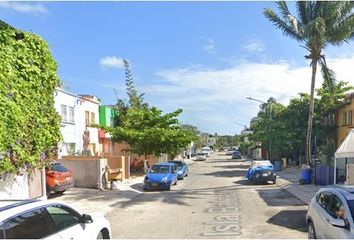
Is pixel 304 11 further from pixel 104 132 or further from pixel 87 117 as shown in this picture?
pixel 104 132

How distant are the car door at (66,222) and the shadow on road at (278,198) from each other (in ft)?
37.0

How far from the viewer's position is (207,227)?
12.9 m

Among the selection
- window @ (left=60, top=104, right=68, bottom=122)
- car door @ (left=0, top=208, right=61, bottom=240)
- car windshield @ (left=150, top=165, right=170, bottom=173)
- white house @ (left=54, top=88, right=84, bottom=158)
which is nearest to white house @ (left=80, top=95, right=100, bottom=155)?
white house @ (left=54, top=88, right=84, bottom=158)

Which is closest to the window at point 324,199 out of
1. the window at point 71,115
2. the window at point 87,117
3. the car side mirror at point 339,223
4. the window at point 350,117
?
the car side mirror at point 339,223

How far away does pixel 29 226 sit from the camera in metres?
6.48

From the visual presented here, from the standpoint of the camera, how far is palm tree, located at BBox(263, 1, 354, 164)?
85.7 feet

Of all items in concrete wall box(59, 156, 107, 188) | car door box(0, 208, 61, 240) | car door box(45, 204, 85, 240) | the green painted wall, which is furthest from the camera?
the green painted wall

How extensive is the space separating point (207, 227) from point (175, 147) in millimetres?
22805

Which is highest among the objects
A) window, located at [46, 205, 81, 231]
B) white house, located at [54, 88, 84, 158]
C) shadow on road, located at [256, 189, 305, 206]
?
white house, located at [54, 88, 84, 158]

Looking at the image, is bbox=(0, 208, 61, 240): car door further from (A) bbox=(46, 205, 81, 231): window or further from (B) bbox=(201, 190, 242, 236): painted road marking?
(B) bbox=(201, 190, 242, 236): painted road marking

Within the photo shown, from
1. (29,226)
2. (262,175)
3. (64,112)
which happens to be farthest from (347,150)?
(64,112)

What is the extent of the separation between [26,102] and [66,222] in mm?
8123

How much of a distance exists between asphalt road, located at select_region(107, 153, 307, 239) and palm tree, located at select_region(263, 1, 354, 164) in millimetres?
9873

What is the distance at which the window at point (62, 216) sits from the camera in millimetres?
7218
